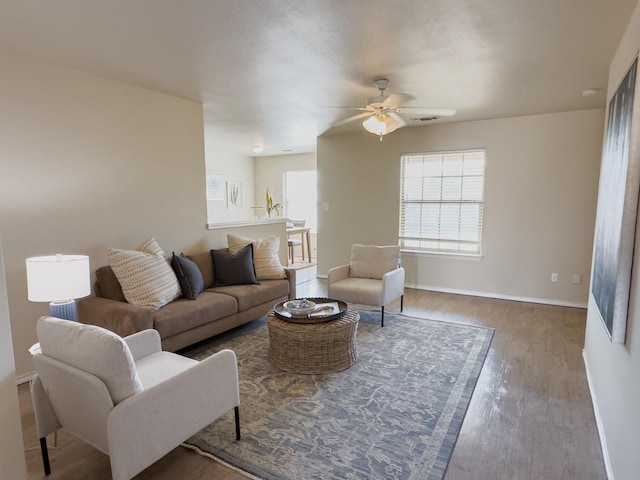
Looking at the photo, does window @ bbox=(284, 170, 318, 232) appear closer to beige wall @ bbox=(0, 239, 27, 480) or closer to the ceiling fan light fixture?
the ceiling fan light fixture

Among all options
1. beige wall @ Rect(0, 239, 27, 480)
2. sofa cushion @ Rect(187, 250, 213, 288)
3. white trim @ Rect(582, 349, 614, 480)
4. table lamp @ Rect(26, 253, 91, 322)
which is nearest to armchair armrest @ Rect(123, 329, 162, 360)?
table lamp @ Rect(26, 253, 91, 322)

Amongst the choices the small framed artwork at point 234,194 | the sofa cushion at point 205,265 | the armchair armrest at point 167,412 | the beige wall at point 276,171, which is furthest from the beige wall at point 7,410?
the small framed artwork at point 234,194


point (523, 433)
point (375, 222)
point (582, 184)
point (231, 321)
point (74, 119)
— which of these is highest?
point (74, 119)

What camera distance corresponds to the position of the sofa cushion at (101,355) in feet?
5.09

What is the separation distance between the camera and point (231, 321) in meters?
3.59

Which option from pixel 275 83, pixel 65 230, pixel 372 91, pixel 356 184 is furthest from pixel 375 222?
pixel 65 230

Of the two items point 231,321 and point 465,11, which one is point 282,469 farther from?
point 465,11

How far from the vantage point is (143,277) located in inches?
122

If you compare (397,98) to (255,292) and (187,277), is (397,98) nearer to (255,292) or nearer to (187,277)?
(255,292)

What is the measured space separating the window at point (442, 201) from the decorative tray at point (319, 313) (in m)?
2.77

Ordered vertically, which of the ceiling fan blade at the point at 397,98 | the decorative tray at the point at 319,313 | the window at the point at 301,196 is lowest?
the decorative tray at the point at 319,313

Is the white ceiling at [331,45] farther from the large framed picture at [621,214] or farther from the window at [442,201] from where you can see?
the window at [442,201]

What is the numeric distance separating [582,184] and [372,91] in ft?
9.58

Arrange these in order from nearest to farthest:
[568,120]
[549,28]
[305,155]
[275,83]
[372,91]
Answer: [549,28], [275,83], [372,91], [568,120], [305,155]
